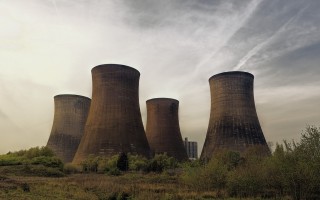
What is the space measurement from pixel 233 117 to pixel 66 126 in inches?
699

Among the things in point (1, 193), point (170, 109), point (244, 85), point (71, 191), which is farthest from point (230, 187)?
point (170, 109)

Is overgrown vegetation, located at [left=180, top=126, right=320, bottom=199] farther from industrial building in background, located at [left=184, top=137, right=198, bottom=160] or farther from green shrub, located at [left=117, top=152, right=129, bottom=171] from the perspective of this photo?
industrial building in background, located at [left=184, top=137, right=198, bottom=160]

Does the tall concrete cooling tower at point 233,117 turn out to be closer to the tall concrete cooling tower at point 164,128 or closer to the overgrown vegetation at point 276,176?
the tall concrete cooling tower at point 164,128

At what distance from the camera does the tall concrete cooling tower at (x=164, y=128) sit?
40.0 meters

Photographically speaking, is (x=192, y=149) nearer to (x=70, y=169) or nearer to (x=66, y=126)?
(x=66, y=126)

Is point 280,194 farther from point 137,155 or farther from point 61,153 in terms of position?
point 61,153

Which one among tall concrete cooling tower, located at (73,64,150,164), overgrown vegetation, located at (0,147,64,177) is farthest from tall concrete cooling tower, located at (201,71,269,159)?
overgrown vegetation, located at (0,147,64,177)

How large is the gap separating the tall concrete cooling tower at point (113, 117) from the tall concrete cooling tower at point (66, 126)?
728 cm

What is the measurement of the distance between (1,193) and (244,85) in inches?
948

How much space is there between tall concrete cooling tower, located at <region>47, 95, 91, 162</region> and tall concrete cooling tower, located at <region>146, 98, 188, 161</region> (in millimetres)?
7895

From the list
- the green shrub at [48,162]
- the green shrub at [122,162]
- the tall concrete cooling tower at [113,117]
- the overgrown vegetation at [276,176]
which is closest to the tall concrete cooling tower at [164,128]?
the tall concrete cooling tower at [113,117]

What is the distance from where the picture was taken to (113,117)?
30953 mm

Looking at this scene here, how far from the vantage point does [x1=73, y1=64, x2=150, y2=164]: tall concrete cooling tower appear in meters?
31.0

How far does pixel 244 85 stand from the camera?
3316cm
